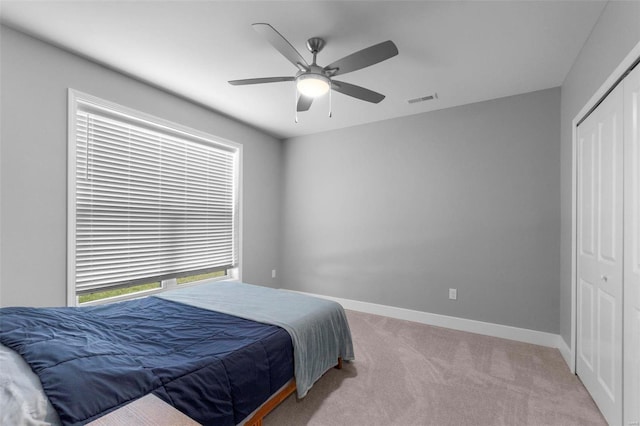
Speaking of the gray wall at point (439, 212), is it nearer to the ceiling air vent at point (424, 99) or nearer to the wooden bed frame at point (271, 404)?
the ceiling air vent at point (424, 99)

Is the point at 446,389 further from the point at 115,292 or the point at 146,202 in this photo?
the point at 146,202

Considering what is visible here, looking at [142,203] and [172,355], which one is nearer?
[172,355]

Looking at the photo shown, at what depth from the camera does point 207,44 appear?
7.66 feet

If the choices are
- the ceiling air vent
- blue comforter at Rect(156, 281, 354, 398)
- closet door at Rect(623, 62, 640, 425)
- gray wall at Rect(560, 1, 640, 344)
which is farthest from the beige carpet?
the ceiling air vent

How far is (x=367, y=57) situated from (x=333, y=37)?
0.48 metres

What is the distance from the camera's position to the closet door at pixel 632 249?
1.54 m

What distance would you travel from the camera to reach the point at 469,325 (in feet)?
11.0

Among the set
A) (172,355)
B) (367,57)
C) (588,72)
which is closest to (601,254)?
(588,72)

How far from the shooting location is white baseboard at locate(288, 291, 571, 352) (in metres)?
2.95

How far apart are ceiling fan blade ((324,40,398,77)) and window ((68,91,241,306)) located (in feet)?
7.21

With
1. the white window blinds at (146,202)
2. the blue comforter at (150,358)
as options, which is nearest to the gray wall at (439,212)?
the white window blinds at (146,202)

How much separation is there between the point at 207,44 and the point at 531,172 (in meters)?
3.36

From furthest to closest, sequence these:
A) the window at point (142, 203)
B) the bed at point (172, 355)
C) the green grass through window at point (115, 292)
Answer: the green grass through window at point (115, 292) → the window at point (142, 203) → the bed at point (172, 355)

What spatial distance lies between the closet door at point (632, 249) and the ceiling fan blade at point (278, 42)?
1.92 metres
